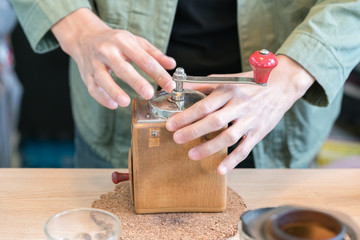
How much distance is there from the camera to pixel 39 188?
0.87 m

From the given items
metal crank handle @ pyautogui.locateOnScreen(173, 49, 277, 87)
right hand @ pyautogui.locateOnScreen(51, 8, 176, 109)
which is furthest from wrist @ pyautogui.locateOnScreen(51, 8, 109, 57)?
metal crank handle @ pyautogui.locateOnScreen(173, 49, 277, 87)

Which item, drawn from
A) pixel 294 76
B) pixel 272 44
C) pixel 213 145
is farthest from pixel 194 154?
pixel 272 44

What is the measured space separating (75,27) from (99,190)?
305 mm

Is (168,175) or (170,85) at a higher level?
(170,85)

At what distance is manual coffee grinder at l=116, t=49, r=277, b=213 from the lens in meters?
0.73

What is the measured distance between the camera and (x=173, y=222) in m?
0.77

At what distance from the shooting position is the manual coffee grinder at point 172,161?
28.9 inches

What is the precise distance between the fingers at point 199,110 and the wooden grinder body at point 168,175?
0.02 m

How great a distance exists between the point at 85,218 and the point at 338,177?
0.52 meters

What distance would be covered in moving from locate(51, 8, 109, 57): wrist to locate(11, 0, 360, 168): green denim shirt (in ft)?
0.04

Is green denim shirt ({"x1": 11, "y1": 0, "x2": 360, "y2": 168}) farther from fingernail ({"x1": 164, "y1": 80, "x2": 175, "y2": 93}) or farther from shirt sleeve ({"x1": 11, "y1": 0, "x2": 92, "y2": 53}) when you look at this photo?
fingernail ({"x1": 164, "y1": 80, "x2": 175, "y2": 93})

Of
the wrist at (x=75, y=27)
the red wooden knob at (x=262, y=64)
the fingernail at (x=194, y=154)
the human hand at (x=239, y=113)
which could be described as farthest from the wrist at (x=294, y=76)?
the wrist at (x=75, y=27)

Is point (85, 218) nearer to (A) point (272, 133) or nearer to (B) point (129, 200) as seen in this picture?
(B) point (129, 200)

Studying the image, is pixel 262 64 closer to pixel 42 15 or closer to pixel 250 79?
pixel 250 79
